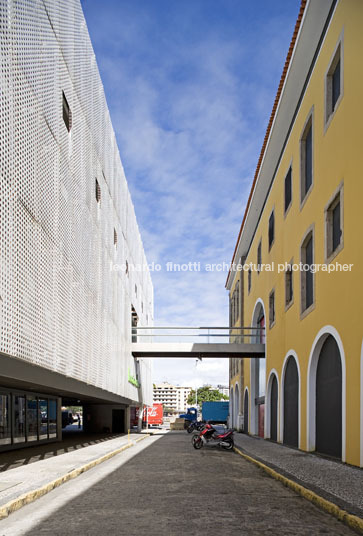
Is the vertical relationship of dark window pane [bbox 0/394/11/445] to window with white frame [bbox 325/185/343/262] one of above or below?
below

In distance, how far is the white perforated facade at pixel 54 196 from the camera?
11.4 m

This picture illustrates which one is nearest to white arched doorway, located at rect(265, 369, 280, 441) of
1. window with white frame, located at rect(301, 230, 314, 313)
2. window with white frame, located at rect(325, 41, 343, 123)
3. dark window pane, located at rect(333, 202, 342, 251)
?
window with white frame, located at rect(301, 230, 314, 313)

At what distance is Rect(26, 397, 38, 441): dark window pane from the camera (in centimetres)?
2261

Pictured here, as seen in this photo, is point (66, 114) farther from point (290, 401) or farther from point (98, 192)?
point (290, 401)

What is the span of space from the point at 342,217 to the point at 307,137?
6850 millimetres

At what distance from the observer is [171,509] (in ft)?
25.6

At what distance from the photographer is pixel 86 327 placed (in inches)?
771

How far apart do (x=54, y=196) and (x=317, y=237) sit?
862 cm

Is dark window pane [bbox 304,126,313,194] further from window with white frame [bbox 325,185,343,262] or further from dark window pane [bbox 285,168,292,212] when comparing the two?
window with white frame [bbox 325,185,343,262]

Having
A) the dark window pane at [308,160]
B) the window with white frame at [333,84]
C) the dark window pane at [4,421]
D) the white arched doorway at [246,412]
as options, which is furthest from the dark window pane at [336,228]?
the white arched doorway at [246,412]

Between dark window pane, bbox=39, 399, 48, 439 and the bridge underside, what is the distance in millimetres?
8703

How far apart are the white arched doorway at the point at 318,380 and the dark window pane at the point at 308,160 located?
5.97m

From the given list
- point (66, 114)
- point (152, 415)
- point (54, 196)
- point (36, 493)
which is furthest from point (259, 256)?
point (152, 415)

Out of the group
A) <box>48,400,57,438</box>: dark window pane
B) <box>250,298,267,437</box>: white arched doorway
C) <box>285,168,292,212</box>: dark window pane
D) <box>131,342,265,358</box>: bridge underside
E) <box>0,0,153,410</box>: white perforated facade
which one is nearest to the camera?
<box>0,0,153,410</box>: white perforated facade
